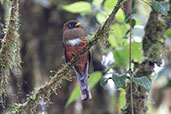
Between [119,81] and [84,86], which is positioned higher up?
[84,86]

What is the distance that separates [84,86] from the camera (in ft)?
10.0

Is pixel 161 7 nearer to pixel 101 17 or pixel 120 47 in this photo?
pixel 120 47

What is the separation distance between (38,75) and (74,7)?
6.82 ft

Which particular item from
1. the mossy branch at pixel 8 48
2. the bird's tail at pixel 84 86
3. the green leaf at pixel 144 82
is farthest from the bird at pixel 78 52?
the green leaf at pixel 144 82

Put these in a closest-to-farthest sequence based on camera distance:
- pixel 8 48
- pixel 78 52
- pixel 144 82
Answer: pixel 144 82 → pixel 8 48 → pixel 78 52

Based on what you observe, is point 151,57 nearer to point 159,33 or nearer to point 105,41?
point 159,33

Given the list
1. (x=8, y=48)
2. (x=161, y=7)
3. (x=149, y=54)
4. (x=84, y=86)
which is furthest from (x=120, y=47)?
(x=8, y=48)

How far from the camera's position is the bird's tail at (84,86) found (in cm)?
289

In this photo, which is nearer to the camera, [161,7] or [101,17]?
[161,7]

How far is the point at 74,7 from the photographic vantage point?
2662 mm

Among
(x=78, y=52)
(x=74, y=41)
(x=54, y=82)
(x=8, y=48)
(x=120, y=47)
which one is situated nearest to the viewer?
(x=8, y=48)

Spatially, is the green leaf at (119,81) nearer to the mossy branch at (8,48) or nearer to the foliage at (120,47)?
the foliage at (120,47)

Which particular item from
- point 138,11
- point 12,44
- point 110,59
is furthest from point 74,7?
point 138,11

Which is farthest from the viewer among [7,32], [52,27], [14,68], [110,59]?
[52,27]
